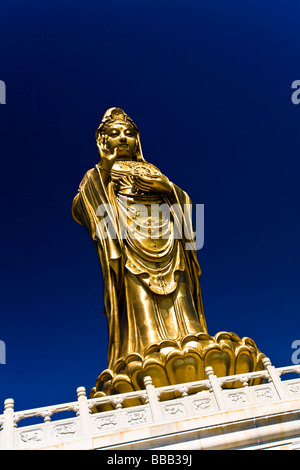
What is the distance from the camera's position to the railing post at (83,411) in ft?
14.0

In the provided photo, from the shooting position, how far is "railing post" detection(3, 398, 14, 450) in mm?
4094

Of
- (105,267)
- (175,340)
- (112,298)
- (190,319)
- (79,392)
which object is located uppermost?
(105,267)

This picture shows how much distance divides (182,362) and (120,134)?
6.14m

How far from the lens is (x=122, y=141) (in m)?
10.7

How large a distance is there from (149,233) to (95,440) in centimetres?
520

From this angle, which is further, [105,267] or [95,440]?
[105,267]

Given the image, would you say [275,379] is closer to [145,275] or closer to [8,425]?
[8,425]

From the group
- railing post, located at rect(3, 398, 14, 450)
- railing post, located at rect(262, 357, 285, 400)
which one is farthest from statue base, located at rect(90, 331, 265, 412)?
railing post, located at rect(3, 398, 14, 450)

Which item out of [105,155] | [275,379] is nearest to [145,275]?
[105,155]

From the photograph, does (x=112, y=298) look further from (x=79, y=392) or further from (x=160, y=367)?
(x=79, y=392)

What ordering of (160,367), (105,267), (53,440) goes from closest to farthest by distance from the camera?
(53,440)
(160,367)
(105,267)

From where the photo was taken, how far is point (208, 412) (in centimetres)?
454
